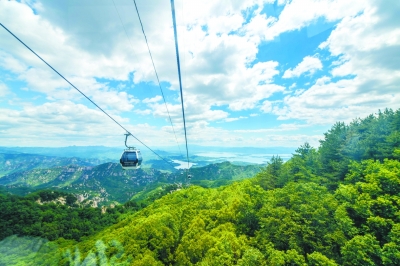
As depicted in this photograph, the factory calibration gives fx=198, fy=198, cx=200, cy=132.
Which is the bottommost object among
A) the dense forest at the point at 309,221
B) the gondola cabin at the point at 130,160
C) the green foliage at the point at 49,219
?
the green foliage at the point at 49,219

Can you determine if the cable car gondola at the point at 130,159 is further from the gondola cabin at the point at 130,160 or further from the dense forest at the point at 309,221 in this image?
the dense forest at the point at 309,221

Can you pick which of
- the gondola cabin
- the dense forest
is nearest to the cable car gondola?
the gondola cabin

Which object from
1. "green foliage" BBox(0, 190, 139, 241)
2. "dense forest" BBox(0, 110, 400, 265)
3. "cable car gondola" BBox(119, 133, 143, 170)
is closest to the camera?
"dense forest" BBox(0, 110, 400, 265)

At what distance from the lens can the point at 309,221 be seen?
20953 mm

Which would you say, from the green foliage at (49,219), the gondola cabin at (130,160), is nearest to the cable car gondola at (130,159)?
the gondola cabin at (130,160)

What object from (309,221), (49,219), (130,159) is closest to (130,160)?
(130,159)

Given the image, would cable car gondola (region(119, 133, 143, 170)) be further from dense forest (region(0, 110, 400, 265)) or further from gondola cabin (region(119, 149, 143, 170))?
dense forest (region(0, 110, 400, 265))

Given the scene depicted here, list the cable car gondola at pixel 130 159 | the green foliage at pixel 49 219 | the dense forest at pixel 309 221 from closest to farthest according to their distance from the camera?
the dense forest at pixel 309 221 < the cable car gondola at pixel 130 159 < the green foliage at pixel 49 219

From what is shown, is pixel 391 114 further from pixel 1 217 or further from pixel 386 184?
pixel 1 217

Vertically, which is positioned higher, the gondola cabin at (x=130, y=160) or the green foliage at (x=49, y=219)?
the gondola cabin at (x=130, y=160)

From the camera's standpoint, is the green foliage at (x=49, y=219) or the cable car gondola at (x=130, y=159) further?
the green foliage at (x=49, y=219)

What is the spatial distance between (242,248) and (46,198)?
201m

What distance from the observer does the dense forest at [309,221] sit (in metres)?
18.5

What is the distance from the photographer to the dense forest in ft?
60.7
